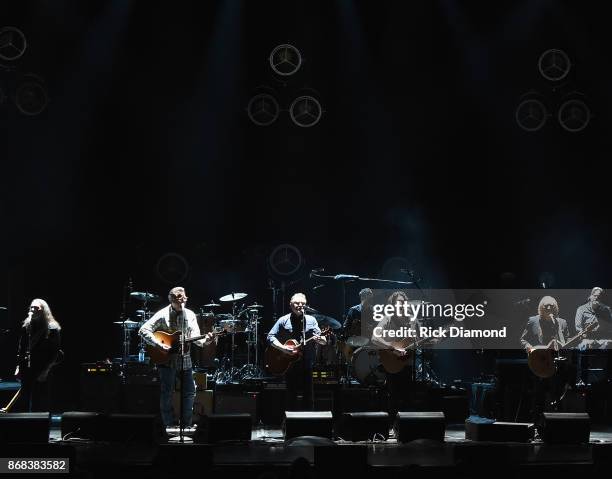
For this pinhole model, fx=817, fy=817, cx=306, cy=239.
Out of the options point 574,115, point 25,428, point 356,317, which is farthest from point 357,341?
point 574,115

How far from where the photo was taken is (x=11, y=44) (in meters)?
14.0

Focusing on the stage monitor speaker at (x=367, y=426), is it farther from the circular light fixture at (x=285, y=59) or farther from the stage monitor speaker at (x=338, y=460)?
the circular light fixture at (x=285, y=59)

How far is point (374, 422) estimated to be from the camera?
10.2 meters

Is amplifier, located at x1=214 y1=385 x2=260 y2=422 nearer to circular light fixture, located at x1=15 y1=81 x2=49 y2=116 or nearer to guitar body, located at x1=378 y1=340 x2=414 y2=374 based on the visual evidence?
guitar body, located at x1=378 y1=340 x2=414 y2=374

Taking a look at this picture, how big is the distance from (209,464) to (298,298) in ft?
14.1

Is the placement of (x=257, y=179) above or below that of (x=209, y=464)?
above

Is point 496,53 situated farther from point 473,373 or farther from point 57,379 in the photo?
point 57,379

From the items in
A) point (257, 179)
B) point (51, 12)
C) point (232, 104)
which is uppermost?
point (51, 12)

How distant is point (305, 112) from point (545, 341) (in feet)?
21.3

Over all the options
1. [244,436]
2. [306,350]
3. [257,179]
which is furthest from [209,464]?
[257,179]

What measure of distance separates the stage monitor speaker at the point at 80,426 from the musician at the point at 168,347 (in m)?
1.18

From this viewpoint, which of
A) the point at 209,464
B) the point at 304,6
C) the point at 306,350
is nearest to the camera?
the point at 209,464

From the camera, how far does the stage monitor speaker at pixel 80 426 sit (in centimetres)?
977
